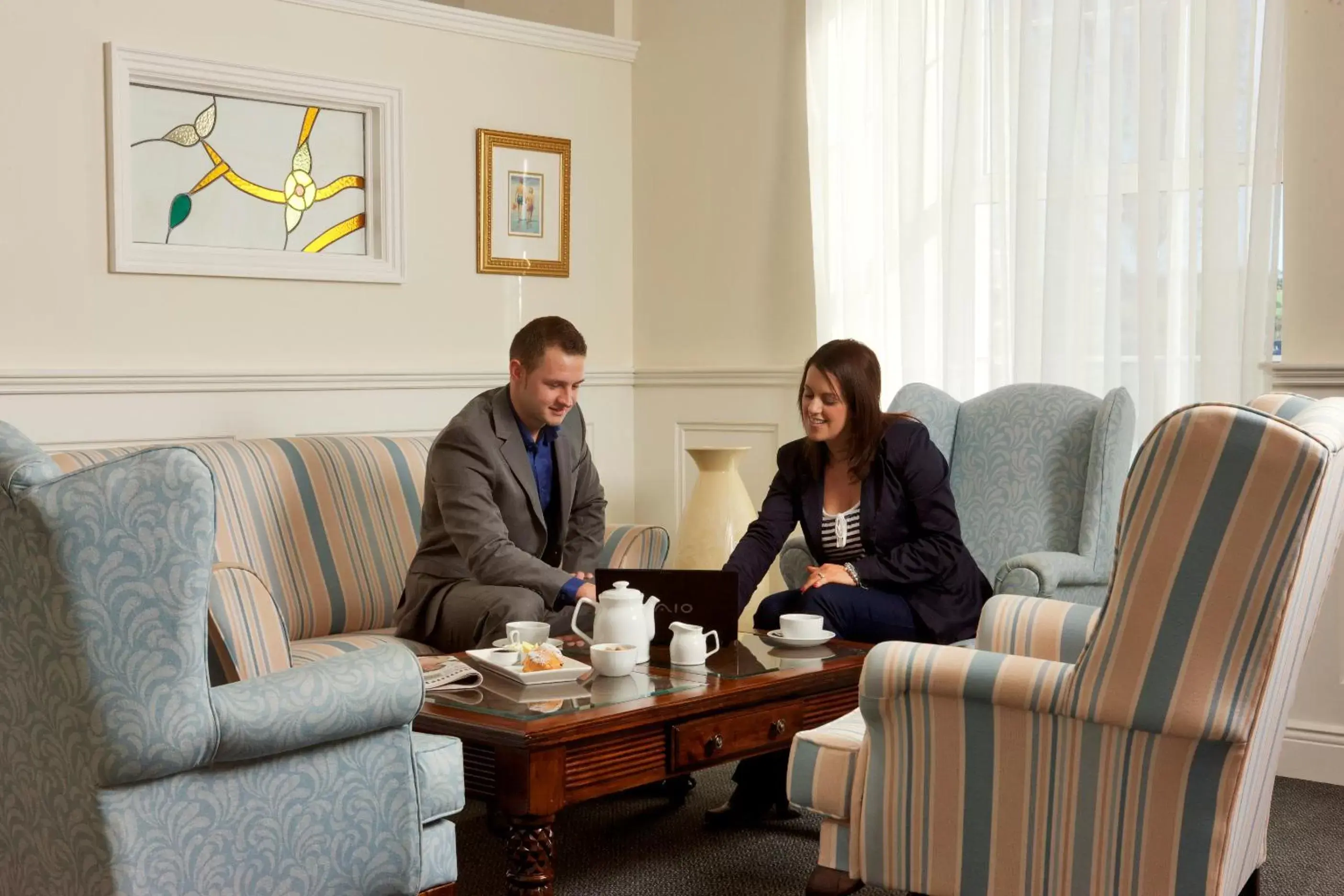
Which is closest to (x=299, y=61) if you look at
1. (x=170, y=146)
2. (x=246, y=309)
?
(x=170, y=146)

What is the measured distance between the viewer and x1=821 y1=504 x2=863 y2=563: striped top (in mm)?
3676

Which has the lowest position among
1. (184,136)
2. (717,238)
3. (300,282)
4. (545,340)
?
(545,340)

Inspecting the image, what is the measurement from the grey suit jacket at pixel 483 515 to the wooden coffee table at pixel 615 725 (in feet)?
2.10

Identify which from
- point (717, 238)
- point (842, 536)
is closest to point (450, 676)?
point (842, 536)

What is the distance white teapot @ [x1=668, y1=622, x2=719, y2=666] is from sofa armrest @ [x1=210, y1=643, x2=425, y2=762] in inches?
30.5

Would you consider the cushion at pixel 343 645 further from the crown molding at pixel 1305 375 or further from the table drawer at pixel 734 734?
the crown molding at pixel 1305 375

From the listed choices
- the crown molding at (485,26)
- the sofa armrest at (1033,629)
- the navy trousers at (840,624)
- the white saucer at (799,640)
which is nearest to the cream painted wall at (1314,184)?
the navy trousers at (840,624)

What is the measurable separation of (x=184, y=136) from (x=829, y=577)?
242 cm

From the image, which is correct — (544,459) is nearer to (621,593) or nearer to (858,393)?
(858,393)

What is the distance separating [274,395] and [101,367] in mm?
564

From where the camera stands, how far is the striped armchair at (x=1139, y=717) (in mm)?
2008

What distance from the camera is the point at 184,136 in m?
4.41

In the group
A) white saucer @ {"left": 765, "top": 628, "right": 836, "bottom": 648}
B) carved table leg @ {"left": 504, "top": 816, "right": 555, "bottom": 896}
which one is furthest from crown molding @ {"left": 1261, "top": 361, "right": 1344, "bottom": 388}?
carved table leg @ {"left": 504, "top": 816, "right": 555, "bottom": 896}

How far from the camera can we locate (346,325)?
4.83 metres
